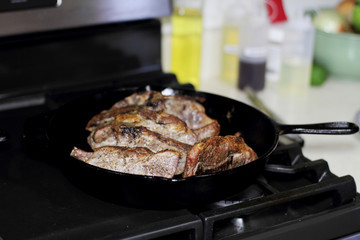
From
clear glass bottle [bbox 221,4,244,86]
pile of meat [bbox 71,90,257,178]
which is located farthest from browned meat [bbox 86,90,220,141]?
clear glass bottle [bbox 221,4,244,86]

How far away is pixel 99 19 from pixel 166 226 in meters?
0.69

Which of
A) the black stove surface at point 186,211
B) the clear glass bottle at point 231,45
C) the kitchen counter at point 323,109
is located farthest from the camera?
the clear glass bottle at point 231,45

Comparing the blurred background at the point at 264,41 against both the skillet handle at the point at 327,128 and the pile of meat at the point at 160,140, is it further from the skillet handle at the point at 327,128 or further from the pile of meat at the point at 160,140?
the skillet handle at the point at 327,128

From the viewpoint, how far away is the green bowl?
1602 mm

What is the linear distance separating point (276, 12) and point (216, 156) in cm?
93

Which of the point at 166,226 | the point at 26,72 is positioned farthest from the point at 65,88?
the point at 166,226

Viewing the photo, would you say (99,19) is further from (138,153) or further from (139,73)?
(138,153)

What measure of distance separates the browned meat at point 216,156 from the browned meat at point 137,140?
0.06 m

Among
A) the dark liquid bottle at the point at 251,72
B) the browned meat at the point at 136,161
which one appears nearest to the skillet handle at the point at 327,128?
the browned meat at the point at 136,161

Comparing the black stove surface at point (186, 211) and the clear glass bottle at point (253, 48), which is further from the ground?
the clear glass bottle at point (253, 48)

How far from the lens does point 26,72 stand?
4.09 feet

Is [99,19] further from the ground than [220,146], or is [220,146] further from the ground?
[99,19]

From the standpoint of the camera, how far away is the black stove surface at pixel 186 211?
30.3 inches

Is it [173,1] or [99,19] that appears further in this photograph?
[173,1]
